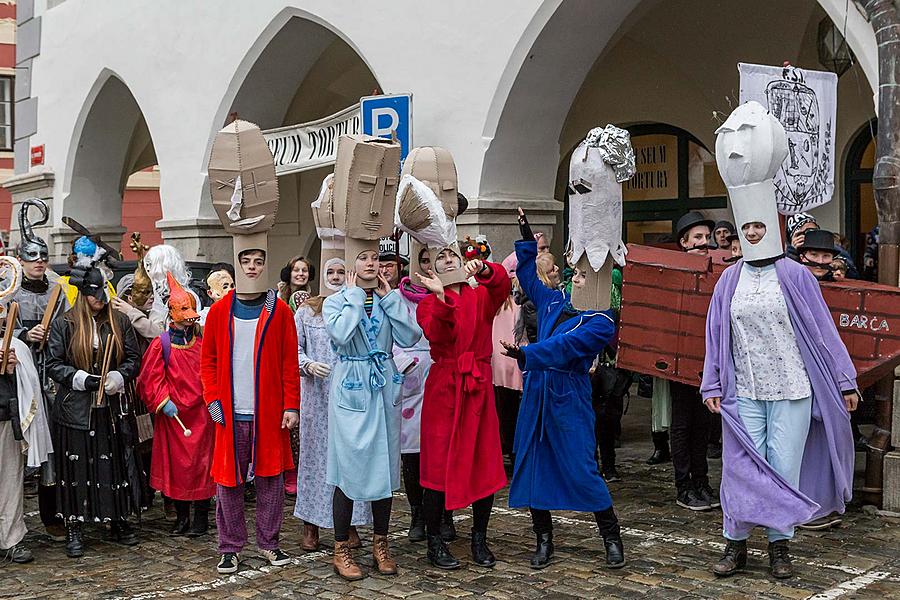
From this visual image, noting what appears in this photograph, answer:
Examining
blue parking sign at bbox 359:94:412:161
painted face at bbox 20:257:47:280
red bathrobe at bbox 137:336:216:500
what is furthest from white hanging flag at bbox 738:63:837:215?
painted face at bbox 20:257:47:280

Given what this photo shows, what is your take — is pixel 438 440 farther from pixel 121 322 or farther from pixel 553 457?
pixel 121 322

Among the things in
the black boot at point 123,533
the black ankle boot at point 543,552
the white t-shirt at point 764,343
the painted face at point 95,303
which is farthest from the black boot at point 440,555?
the painted face at point 95,303

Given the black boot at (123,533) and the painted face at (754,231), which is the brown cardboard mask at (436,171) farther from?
the black boot at (123,533)

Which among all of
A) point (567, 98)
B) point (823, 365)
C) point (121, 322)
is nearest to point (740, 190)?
point (823, 365)

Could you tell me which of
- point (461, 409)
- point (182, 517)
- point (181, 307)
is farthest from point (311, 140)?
point (461, 409)

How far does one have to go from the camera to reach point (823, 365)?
17.3ft

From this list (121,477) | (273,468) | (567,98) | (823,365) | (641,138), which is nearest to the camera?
(823,365)

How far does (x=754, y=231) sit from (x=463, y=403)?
1630 millimetres

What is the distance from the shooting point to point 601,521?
5539mm

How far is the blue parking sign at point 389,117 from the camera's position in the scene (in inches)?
351

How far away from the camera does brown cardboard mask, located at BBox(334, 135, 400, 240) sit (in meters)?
5.41

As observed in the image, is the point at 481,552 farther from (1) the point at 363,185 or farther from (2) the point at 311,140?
(2) the point at 311,140

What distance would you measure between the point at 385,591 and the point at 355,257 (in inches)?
63.7

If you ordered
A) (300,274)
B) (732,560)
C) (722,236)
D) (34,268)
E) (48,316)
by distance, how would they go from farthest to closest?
(722,236)
(300,274)
(34,268)
(48,316)
(732,560)
